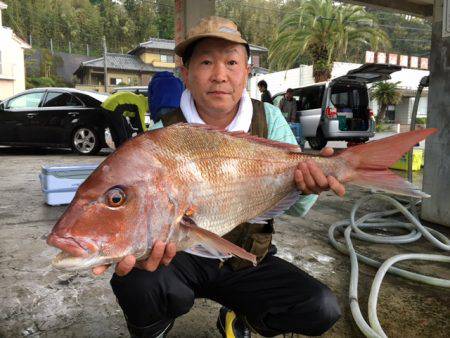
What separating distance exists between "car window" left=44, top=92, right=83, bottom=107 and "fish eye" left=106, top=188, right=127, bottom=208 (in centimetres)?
991

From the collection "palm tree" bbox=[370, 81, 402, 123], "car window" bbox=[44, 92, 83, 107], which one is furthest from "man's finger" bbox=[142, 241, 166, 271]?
"palm tree" bbox=[370, 81, 402, 123]

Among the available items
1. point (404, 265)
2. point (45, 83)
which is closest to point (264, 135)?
point (404, 265)

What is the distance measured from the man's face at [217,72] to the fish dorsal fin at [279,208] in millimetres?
535

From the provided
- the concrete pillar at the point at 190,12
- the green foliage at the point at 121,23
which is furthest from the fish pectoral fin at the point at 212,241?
the green foliage at the point at 121,23

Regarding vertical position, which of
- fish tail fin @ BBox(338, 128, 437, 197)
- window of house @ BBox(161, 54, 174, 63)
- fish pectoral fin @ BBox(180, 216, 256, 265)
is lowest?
fish pectoral fin @ BBox(180, 216, 256, 265)

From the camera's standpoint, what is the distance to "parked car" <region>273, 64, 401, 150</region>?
38.6 ft

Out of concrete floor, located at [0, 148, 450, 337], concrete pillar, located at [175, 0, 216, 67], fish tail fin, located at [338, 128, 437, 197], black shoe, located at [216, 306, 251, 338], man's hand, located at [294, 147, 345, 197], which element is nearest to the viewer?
fish tail fin, located at [338, 128, 437, 197]

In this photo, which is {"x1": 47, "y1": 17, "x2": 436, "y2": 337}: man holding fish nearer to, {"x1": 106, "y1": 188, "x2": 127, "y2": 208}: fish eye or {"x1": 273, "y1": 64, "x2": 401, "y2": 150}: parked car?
{"x1": 106, "y1": 188, "x2": 127, "y2": 208}: fish eye

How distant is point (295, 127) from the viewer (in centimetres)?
1097

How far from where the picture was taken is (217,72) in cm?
187

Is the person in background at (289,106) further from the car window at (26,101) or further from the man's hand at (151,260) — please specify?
the man's hand at (151,260)

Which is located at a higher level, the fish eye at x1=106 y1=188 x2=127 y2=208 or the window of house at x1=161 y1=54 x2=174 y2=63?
the window of house at x1=161 y1=54 x2=174 y2=63

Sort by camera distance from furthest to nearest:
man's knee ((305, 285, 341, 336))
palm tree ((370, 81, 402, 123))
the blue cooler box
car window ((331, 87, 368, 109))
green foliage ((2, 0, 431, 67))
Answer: green foliage ((2, 0, 431, 67))
palm tree ((370, 81, 402, 123))
car window ((331, 87, 368, 109))
the blue cooler box
man's knee ((305, 285, 341, 336))

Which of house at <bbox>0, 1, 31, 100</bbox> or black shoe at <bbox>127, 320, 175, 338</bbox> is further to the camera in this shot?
house at <bbox>0, 1, 31, 100</bbox>
